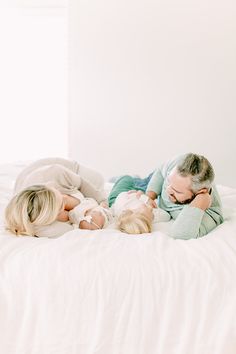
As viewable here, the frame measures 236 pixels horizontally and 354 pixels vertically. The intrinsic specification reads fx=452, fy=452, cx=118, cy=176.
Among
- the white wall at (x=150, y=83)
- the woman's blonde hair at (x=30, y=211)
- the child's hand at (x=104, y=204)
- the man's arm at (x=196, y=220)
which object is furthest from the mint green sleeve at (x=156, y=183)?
the white wall at (x=150, y=83)

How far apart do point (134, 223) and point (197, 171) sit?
29 centimetres

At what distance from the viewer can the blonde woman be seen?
1.56 metres

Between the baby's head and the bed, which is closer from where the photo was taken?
the bed

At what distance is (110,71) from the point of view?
3453 millimetres

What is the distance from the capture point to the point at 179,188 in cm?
165

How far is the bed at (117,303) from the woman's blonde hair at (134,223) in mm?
231

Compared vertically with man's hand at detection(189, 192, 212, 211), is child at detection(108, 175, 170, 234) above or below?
below

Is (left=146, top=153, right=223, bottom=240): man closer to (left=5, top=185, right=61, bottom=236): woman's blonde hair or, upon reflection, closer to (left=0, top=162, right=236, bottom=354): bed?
(left=0, top=162, right=236, bottom=354): bed

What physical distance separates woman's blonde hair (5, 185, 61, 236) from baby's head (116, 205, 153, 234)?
25 cm

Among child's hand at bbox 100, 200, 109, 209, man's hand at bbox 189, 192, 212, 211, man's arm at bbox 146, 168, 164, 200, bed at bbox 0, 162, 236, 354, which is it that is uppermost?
man's hand at bbox 189, 192, 212, 211

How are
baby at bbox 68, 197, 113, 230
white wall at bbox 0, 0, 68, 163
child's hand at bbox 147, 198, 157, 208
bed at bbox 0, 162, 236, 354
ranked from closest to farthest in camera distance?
bed at bbox 0, 162, 236, 354
baby at bbox 68, 197, 113, 230
child's hand at bbox 147, 198, 157, 208
white wall at bbox 0, 0, 68, 163

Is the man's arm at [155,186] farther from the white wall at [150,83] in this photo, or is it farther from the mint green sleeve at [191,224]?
the white wall at [150,83]

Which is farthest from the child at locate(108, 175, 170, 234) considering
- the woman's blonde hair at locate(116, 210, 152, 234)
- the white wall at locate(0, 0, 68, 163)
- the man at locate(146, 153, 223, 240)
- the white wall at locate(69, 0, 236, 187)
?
the white wall at locate(0, 0, 68, 163)

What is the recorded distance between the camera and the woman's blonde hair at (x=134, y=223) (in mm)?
1622
